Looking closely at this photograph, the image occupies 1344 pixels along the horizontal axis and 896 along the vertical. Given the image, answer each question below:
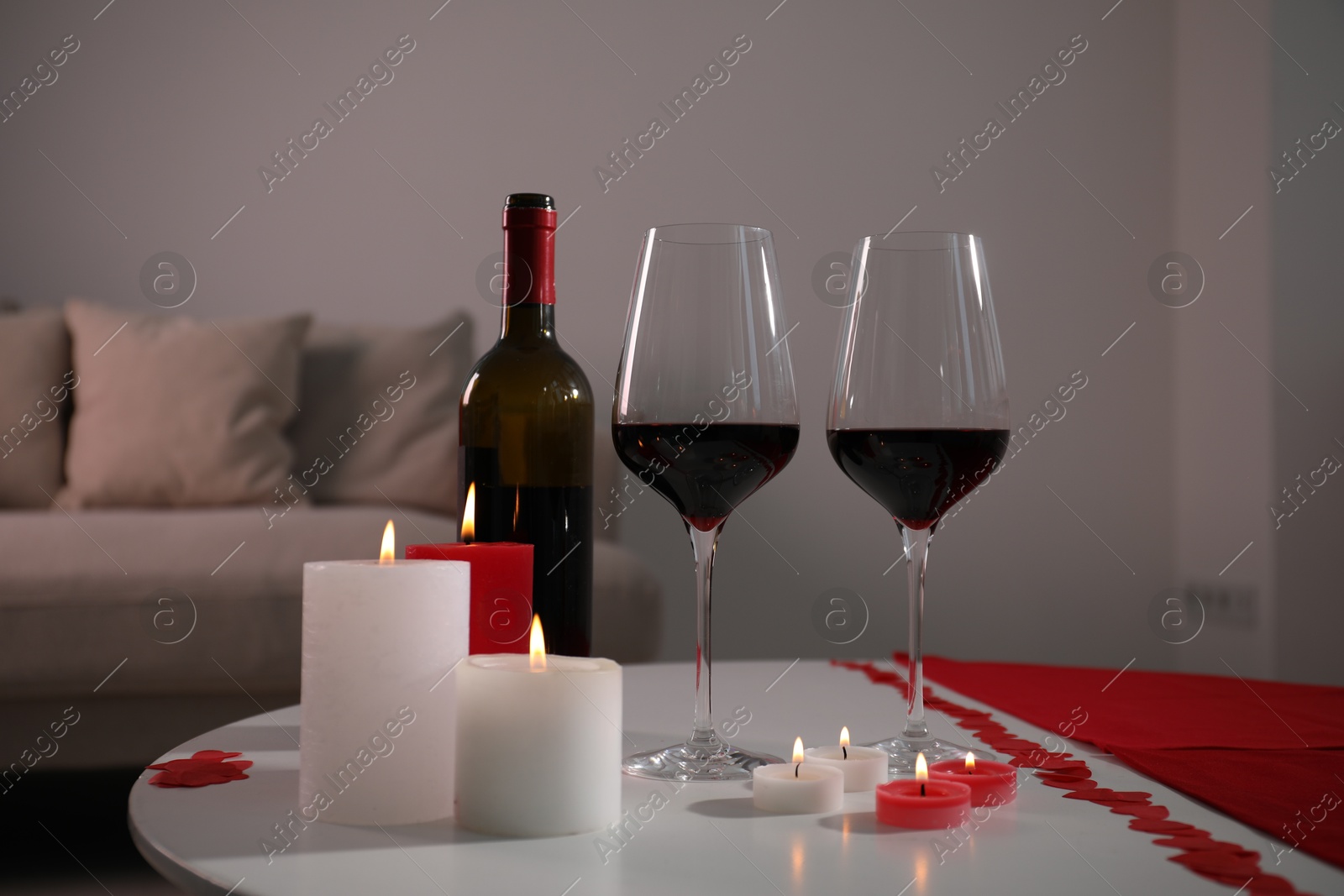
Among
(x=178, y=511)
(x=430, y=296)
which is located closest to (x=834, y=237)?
(x=430, y=296)

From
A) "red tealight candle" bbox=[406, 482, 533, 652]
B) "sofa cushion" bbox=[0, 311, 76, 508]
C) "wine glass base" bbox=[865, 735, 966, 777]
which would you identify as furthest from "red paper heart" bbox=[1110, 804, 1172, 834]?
"sofa cushion" bbox=[0, 311, 76, 508]

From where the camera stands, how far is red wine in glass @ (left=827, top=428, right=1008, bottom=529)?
0.66 metres

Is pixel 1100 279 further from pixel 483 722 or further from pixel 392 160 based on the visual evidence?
pixel 483 722

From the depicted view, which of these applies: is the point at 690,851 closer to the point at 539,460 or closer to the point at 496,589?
the point at 496,589

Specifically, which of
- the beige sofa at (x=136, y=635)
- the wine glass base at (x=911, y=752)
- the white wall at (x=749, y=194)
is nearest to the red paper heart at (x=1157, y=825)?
the wine glass base at (x=911, y=752)

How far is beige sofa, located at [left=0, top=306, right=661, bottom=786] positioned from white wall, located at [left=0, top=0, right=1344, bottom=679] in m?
1.13

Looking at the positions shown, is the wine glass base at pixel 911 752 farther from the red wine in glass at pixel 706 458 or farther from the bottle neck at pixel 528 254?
the bottle neck at pixel 528 254

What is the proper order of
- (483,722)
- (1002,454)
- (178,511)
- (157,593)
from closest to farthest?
(483,722) < (1002,454) < (157,593) < (178,511)

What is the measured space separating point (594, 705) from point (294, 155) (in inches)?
98.3

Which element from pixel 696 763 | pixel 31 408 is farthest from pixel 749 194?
pixel 696 763

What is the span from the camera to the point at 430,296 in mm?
2717

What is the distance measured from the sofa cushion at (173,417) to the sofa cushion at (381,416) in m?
0.10

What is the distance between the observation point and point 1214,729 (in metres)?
0.72

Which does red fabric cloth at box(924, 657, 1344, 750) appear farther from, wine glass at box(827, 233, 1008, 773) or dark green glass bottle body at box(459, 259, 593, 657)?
dark green glass bottle body at box(459, 259, 593, 657)
